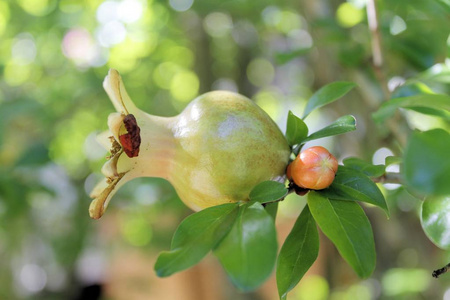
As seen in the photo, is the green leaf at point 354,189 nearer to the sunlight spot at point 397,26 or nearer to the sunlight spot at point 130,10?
the sunlight spot at point 397,26

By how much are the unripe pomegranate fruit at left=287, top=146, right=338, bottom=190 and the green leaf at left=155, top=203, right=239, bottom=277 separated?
7 centimetres

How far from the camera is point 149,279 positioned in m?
2.10

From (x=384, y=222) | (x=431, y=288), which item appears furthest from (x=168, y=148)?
(x=384, y=222)

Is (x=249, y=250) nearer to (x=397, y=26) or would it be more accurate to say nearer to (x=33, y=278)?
(x=397, y=26)

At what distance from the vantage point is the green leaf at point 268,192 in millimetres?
445

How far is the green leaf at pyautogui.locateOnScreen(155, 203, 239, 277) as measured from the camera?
40cm

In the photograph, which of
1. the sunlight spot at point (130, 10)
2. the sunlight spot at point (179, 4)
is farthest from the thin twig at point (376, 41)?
the sunlight spot at point (130, 10)

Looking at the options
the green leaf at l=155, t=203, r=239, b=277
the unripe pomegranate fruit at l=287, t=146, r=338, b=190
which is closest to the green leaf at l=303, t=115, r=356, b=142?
the unripe pomegranate fruit at l=287, t=146, r=338, b=190

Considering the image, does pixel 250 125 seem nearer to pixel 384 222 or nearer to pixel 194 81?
pixel 384 222

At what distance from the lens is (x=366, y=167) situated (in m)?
0.52

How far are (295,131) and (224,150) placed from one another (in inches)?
3.8

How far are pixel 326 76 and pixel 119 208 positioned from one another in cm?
87

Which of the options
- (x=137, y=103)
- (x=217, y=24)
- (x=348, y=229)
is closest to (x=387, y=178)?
(x=348, y=229)

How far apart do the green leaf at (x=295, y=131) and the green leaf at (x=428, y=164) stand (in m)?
0.20
